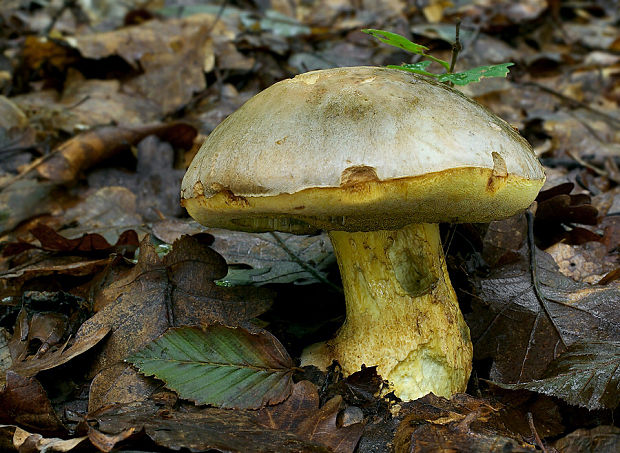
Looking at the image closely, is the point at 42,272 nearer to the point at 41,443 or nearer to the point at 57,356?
the point at 57,356

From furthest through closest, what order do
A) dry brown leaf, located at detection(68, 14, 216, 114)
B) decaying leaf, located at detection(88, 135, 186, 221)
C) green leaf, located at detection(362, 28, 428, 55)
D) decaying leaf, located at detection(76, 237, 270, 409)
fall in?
dry brown leaf, located at detection(68, 14, 216, 114)
decaying leaf, located at detection(88, 135, 186, 221)
green leaf, located at detection(362, 28, 428, 55)
decaying leaf, located at detection(76, 237, 270, 409)

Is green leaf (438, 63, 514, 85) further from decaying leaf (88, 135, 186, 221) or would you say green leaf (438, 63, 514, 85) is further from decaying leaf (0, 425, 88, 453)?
decaying leaf (88, 135, 186, 221)

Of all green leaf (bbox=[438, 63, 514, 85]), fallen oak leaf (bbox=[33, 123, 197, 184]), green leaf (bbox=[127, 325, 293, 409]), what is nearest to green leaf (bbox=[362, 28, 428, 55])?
green leaf (bbox=[438, 63, 514, 85])

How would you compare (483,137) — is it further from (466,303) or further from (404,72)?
(466,303)

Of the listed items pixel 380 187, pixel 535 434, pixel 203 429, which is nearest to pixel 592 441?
pixel 535 434

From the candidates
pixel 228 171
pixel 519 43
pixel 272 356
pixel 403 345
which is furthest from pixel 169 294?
pixel 519 43

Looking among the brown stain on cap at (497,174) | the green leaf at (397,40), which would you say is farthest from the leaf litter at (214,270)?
the green leaf at (397,40)
